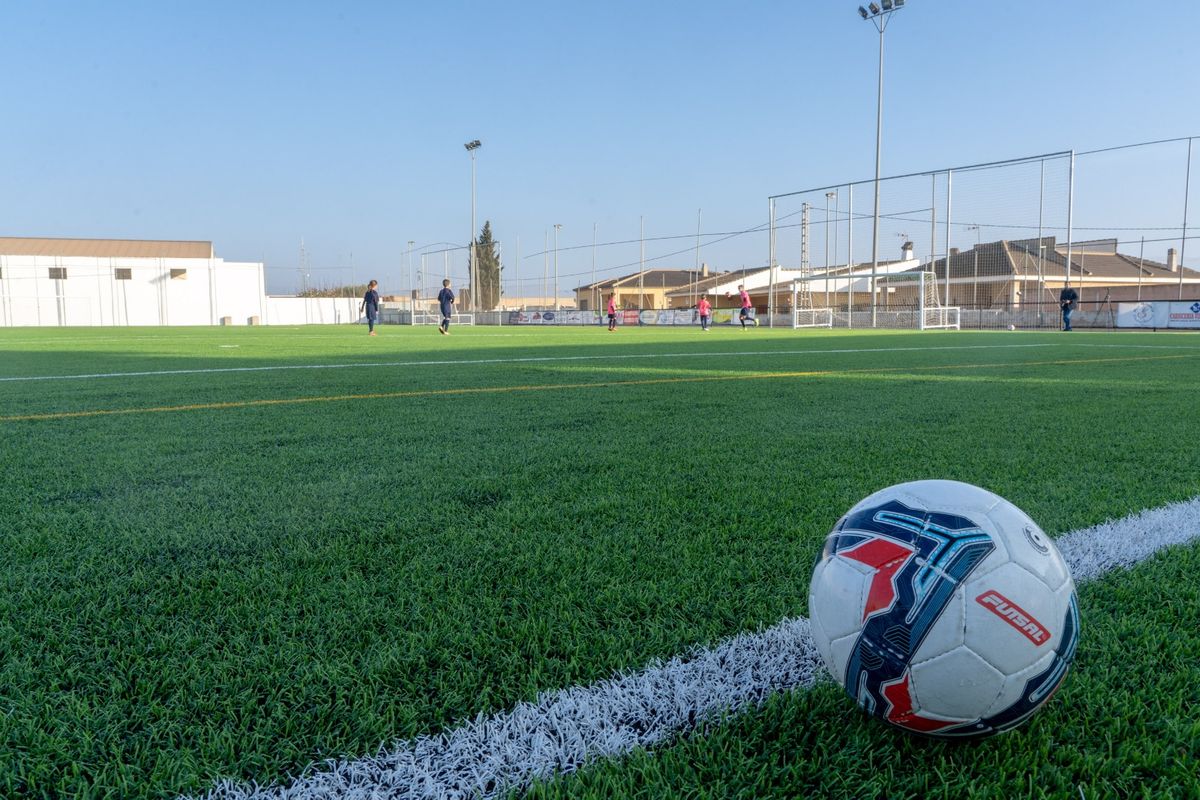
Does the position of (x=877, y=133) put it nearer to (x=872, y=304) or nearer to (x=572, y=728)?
(x=872, y=304)

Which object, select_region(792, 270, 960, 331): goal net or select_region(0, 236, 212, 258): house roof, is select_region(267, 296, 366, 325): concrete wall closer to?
select_region(0, 236, 212, 258): house roof

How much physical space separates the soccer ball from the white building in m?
49.1

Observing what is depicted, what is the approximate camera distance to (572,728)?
135 cm

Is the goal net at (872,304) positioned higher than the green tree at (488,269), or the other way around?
the green tree at (488,269)

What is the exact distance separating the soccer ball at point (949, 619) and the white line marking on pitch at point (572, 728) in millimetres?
251

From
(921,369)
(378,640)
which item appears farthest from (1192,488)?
(921,369)

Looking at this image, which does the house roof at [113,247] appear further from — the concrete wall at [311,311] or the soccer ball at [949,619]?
the soccer ball at [949,619]

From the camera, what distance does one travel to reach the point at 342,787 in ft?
3.93

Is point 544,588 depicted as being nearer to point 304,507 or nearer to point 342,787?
point 342,787

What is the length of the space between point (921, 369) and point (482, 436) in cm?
647

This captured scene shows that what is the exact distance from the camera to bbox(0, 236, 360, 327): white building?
134 feet

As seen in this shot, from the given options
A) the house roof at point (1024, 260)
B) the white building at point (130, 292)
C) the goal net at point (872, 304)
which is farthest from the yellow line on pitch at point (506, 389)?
the white building at point (130, 292)

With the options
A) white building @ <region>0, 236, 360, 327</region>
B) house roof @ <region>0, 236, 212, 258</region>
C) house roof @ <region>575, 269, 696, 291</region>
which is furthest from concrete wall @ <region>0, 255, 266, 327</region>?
house roof @ <region>575, 269, 696, 291</region>

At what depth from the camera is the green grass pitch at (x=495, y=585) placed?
1.26 meters
